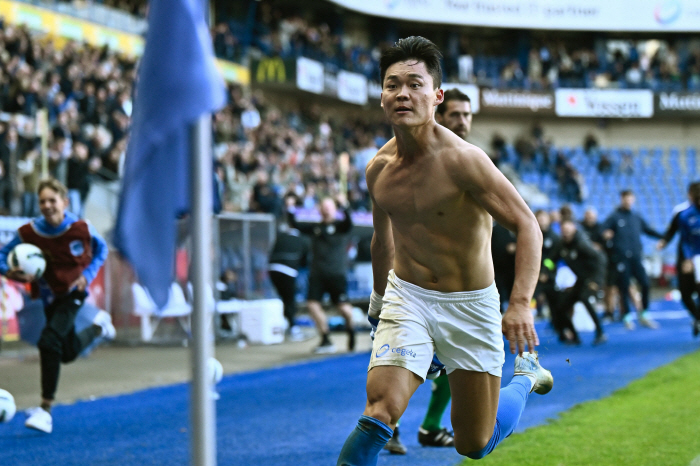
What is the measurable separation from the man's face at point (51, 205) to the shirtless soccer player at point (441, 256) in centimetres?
389

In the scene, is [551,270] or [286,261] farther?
[286,261]

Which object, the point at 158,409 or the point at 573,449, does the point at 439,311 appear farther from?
the point at 158,409

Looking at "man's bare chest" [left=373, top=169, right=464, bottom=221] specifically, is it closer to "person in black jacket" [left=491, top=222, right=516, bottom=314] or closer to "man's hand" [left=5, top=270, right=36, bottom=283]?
"man's hand" [left=5, top=270, right=36, bottom=283]

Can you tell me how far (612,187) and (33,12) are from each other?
2516 centimetres

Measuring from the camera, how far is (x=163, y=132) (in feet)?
8.76

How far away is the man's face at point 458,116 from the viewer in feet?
19.0

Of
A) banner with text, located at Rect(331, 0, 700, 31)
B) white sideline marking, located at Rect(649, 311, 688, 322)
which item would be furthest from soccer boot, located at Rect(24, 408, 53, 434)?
banner with text, located at Rect(331, 0, 700, 31)

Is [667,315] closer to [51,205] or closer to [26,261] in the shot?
[51,205]

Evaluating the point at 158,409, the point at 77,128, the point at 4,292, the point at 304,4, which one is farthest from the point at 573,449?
the point at 304,4

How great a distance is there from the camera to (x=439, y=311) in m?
4.08

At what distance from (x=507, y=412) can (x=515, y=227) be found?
975 millimetres

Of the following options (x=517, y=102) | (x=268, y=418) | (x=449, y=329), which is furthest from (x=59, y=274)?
(x=517, y=102)

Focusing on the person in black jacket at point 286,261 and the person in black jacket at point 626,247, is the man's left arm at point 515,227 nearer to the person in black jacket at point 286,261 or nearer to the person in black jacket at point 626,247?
the person in black jacket at point 286,261

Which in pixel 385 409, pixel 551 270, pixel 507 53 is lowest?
pixel 551 270
